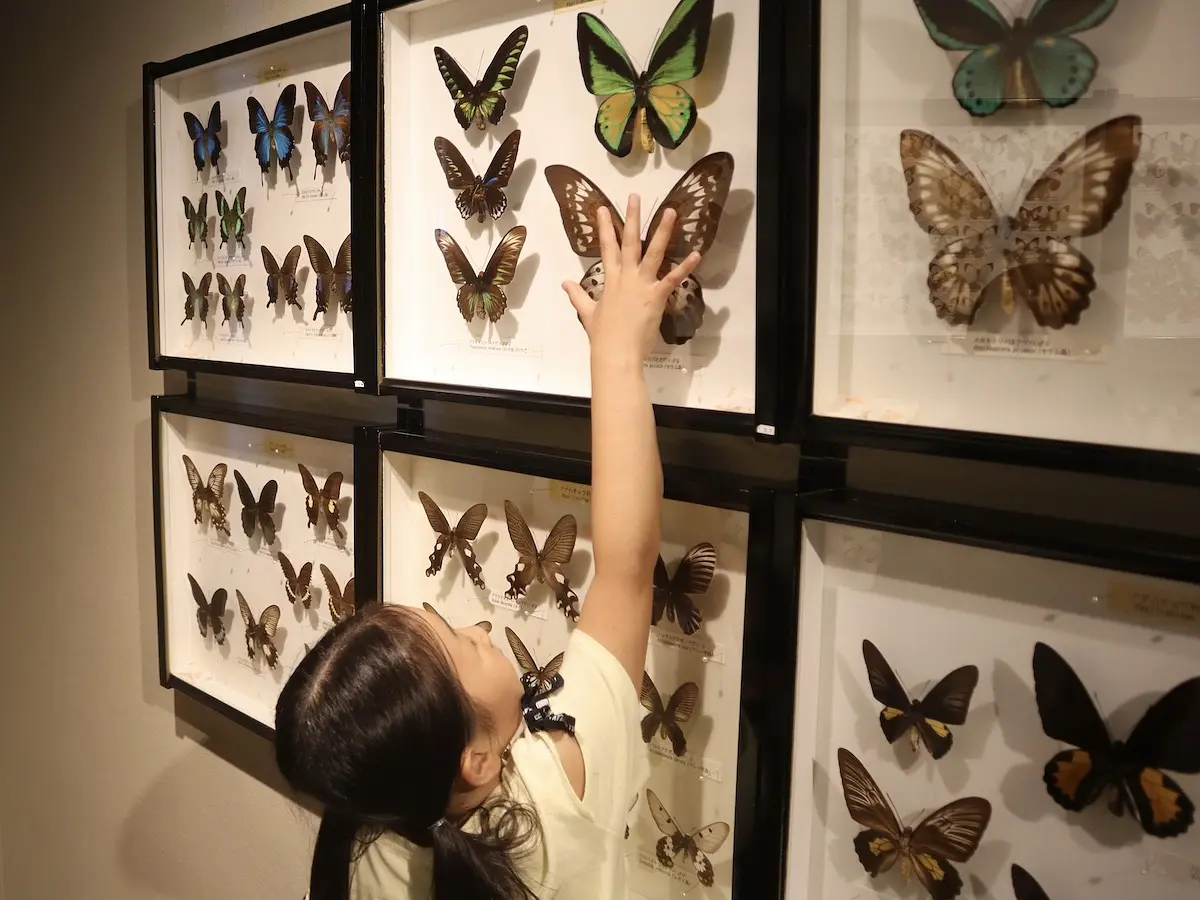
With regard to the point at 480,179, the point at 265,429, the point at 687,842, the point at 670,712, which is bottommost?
the point at 687,842

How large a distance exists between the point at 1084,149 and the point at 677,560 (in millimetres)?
414

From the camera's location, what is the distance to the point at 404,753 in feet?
2.25

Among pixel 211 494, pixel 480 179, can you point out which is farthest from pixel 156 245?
pixel 480 179

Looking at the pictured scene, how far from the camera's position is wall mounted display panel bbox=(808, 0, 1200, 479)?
1.81 ft

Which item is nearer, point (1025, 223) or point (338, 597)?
point (1025, 223)

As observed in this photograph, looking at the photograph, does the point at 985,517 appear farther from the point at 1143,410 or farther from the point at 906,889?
the point at 906,889

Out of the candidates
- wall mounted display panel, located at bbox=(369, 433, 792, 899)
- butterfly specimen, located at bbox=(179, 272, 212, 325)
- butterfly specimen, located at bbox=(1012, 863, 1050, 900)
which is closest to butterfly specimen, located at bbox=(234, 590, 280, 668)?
wall mounted display panel, located at bbox=(369, 433, 792, 899)

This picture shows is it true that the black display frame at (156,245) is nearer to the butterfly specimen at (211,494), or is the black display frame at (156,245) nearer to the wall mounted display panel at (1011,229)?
the butterfly specimen at (211,494)

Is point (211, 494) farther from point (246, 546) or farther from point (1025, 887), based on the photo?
point (1025, 887)

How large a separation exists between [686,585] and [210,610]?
79 centimetres

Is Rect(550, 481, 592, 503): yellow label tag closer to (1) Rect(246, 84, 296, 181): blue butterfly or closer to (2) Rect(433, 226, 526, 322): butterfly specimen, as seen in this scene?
(2) Rect(433, 226, 526, 322): butterfly specimen

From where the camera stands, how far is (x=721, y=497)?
2.44 ft

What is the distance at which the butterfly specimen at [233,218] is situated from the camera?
1177mm

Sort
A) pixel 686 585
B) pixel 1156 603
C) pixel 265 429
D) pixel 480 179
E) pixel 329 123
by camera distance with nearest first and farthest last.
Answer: pixel 1156 603, pixel 686 585, pixel 480 179, pixel 329 123, pixel 265 429
